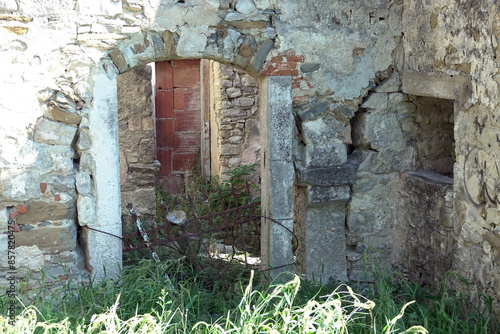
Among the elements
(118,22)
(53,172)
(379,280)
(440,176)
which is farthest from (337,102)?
(53,172)

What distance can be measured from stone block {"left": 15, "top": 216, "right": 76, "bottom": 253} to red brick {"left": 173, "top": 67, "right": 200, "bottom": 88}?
566 cm

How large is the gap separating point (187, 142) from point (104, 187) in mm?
5585

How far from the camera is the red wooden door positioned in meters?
10.6

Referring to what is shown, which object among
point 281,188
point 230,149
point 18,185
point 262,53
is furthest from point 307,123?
point 230,149

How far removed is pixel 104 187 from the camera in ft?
17.2

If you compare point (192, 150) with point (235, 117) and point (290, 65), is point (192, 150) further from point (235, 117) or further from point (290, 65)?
point (290, 65)

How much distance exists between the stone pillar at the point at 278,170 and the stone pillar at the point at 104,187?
47.7 inches

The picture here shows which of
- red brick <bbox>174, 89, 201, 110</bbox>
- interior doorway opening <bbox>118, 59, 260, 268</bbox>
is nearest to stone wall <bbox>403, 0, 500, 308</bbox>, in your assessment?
interior doorway opening <bbox>118, 59, 260, 268</bbox>

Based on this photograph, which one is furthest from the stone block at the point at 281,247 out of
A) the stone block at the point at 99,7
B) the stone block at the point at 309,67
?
the stone block at the point at 99,7

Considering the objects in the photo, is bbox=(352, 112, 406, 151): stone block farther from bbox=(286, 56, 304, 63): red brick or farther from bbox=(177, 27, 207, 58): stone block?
bbox=(177, 27, 207, 58): stone block

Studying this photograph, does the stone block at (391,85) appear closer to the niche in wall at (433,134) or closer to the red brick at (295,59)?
the niche in wall at (433,134)

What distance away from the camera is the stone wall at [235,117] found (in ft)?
30.0

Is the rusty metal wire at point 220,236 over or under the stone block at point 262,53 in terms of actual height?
under

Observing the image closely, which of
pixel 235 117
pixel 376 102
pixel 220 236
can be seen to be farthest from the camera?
pixel 235 117
